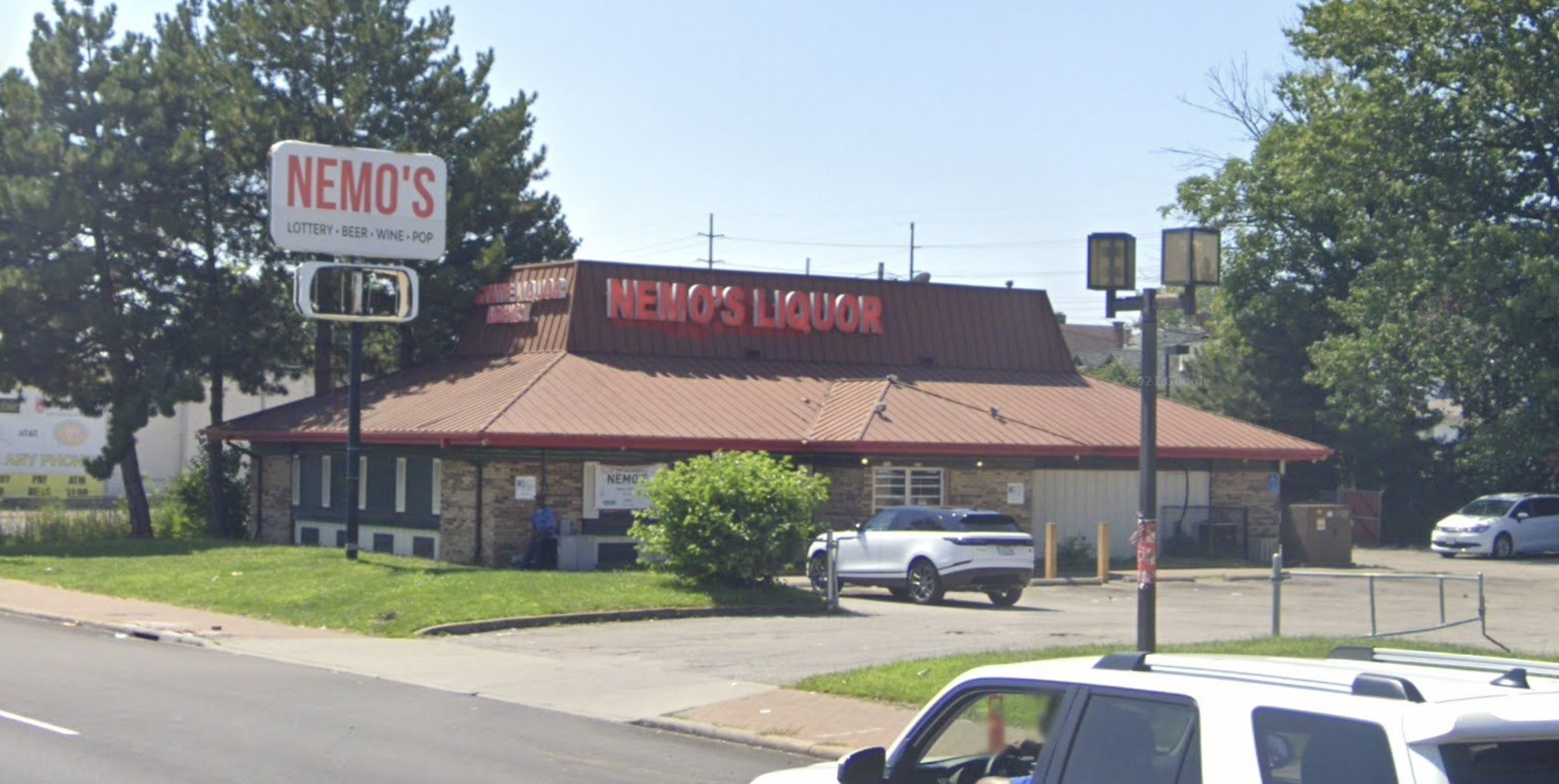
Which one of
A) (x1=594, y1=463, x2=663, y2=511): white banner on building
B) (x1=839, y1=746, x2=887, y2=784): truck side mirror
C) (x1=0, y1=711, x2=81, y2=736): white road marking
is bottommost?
(x1=0, y1=711, x2=81, y2=736): white road marking

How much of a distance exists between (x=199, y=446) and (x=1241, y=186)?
3276 cm

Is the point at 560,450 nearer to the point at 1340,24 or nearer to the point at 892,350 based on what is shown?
the point at 892,350

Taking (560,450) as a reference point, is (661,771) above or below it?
below

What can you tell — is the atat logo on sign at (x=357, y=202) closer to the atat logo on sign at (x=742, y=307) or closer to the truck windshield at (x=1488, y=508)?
the atat logo on sign at (x=742, y=307)

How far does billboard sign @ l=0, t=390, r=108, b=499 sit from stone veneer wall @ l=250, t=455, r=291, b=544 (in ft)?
80.4

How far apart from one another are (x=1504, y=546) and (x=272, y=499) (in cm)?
3193

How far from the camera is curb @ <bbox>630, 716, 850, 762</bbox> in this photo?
12.8m

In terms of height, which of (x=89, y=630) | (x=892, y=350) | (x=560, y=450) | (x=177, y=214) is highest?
(x=177, y=214)

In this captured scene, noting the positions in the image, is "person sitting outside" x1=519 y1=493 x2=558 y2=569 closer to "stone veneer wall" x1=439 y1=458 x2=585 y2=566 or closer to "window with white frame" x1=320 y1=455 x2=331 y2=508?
"stone veneer wall" x1=439 y1=458 x2=585 y2=566

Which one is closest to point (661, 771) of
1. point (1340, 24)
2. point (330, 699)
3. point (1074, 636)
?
point (330, 699)

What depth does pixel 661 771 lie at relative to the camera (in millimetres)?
12000

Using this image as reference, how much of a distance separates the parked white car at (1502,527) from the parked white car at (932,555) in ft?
76.2

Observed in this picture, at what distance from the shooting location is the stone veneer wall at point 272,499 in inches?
1495

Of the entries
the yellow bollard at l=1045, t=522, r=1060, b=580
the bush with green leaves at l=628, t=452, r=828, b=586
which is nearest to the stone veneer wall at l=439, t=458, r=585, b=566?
the bush with green leaves at l=628, t=452, r=828, b=586
